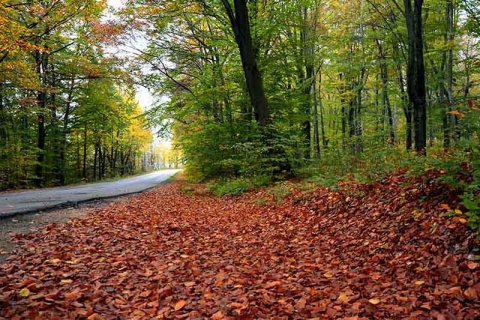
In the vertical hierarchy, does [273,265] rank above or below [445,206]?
below

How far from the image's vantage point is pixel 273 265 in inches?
176

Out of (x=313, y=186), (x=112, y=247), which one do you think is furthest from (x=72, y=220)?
(x=313, y=186)

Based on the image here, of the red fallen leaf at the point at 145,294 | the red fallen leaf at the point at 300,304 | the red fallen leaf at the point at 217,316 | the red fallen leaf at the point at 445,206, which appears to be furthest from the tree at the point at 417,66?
the red fallen leaf at the point at 145,294

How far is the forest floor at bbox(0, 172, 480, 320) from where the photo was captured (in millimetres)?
3021

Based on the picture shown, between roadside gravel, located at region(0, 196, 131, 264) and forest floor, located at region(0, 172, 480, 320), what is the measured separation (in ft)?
0.60

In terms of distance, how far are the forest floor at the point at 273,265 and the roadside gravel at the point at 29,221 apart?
0.60ft

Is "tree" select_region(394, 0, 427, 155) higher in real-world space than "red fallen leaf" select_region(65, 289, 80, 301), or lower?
A: higher

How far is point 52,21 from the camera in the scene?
16.1m

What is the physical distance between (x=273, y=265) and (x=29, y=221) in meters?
5.08

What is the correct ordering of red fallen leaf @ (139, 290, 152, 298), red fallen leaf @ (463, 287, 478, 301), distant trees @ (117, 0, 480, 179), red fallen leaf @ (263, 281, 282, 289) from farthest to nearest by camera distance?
distant trees @ (117, 0, 480, 179), red fallen leaf @ (263, 281, 282, 289), red fallen leaf @ (139, 290, 152, 298), red fallen leaf @ (463, 287, 478, 301)

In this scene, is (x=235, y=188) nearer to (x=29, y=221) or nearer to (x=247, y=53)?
(x=247, y=53)

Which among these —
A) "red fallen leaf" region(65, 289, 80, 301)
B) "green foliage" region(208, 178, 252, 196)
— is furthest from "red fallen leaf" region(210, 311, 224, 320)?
"green foliage" region(208, 178, 252, 196)

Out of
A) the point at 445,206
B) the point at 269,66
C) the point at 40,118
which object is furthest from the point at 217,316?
the point at 40,118

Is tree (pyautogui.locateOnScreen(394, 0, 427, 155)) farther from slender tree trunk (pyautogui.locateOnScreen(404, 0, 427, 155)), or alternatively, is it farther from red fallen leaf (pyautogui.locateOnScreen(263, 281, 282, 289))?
red fallen leaf (pyautogui.locateOnScreen(263, 281, 282, 289))
